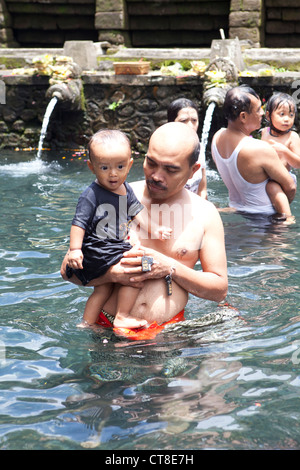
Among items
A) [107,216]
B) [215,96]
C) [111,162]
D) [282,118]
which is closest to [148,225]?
[107,216]

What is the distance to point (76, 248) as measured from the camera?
3887mm

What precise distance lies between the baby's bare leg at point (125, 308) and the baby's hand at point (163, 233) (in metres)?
0.38

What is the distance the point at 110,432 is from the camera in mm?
3305

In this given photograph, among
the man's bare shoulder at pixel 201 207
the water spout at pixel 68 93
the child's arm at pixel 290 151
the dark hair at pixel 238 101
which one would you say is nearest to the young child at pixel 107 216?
the man's bare shoulder at pixel 201 207

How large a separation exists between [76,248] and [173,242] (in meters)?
0.64

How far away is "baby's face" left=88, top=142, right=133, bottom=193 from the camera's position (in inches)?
153

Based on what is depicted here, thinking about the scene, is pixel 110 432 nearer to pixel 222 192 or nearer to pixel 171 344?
pixel 171 344

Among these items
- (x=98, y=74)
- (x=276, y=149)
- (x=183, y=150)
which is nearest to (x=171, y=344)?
(x=183, y=150)

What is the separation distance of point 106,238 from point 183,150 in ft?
2.43

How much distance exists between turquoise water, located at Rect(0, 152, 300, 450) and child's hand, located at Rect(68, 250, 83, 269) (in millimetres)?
582

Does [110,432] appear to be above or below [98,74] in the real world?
below

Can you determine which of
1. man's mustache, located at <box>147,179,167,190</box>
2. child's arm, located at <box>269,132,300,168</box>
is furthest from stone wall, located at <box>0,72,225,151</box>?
man's mustache, located at <box>147,179,167,190</box>

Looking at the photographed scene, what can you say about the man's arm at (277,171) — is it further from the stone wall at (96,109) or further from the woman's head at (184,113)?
the stone wall at (96,109)

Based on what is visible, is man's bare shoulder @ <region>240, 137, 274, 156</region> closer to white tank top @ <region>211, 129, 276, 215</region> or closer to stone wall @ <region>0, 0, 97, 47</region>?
white tank top @ <region>211, 129, 276, 215</region>
